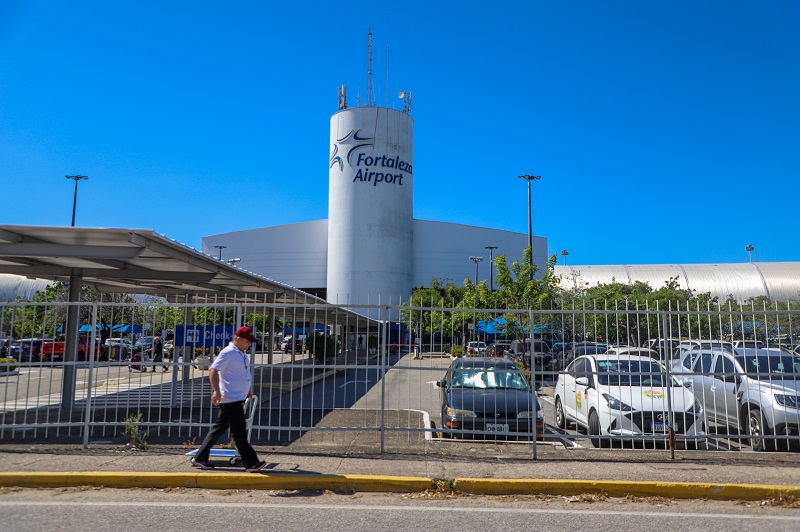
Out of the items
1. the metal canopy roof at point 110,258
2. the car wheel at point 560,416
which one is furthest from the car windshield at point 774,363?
the metal canopy roof at point 110,258

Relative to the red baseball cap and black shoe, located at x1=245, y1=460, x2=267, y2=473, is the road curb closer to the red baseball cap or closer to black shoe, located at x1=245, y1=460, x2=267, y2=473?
black shoe, located at x1=245, y1=460, x2=267, y2=473

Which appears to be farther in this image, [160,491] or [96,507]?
[160,491]

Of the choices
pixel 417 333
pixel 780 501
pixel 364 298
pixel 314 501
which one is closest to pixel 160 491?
pixel 314 501

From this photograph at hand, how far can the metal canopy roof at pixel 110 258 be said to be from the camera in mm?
10367

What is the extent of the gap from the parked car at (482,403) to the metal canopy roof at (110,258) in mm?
2087

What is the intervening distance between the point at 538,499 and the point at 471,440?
322cm

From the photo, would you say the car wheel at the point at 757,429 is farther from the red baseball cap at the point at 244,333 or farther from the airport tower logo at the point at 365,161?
the airport tower logo at the point at 365,161

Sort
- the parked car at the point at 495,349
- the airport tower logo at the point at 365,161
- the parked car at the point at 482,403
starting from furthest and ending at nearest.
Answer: the airport tower logo at the point at 365,161, the parked car at the point at 495,349, the parked car at the point at 482,403

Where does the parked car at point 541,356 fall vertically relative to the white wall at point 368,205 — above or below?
below

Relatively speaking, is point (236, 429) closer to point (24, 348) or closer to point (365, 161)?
point (24, 348)

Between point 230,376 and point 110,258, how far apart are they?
189 inches

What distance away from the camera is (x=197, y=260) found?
41.6ft

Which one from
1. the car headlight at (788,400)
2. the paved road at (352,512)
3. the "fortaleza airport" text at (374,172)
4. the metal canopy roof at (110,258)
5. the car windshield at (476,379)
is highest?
the "fortaleza airport" text at (374,172)

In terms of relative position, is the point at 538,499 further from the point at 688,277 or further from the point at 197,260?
the point at 688,277
